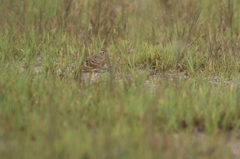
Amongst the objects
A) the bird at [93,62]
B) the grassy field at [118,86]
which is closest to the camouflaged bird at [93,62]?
the bird at [93,62]

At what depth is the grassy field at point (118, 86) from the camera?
3484 millimetres

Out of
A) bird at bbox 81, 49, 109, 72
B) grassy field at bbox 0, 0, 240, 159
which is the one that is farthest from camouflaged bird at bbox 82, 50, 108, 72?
grassy field at bbox 0, 0, 240, 159

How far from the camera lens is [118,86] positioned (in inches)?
189

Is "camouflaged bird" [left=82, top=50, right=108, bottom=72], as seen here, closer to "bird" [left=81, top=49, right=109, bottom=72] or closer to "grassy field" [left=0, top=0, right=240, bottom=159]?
"bird" [left=81, top=49, right=109, bottom=72]

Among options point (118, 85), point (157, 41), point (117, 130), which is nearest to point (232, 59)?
point (157, 41)

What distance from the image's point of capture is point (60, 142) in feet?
11.2

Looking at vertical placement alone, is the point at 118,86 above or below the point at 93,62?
below

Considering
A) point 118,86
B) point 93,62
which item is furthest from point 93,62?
point 118,86

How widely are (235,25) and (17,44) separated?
134 inches

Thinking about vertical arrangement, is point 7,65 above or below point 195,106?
above

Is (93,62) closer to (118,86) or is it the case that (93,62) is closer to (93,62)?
(93,62)

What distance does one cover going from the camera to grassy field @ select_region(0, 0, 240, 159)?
3.48m

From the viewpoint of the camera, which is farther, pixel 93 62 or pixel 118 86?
pixel 93 62

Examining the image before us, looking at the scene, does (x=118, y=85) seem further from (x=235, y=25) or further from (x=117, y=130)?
(x=235, y=25)
